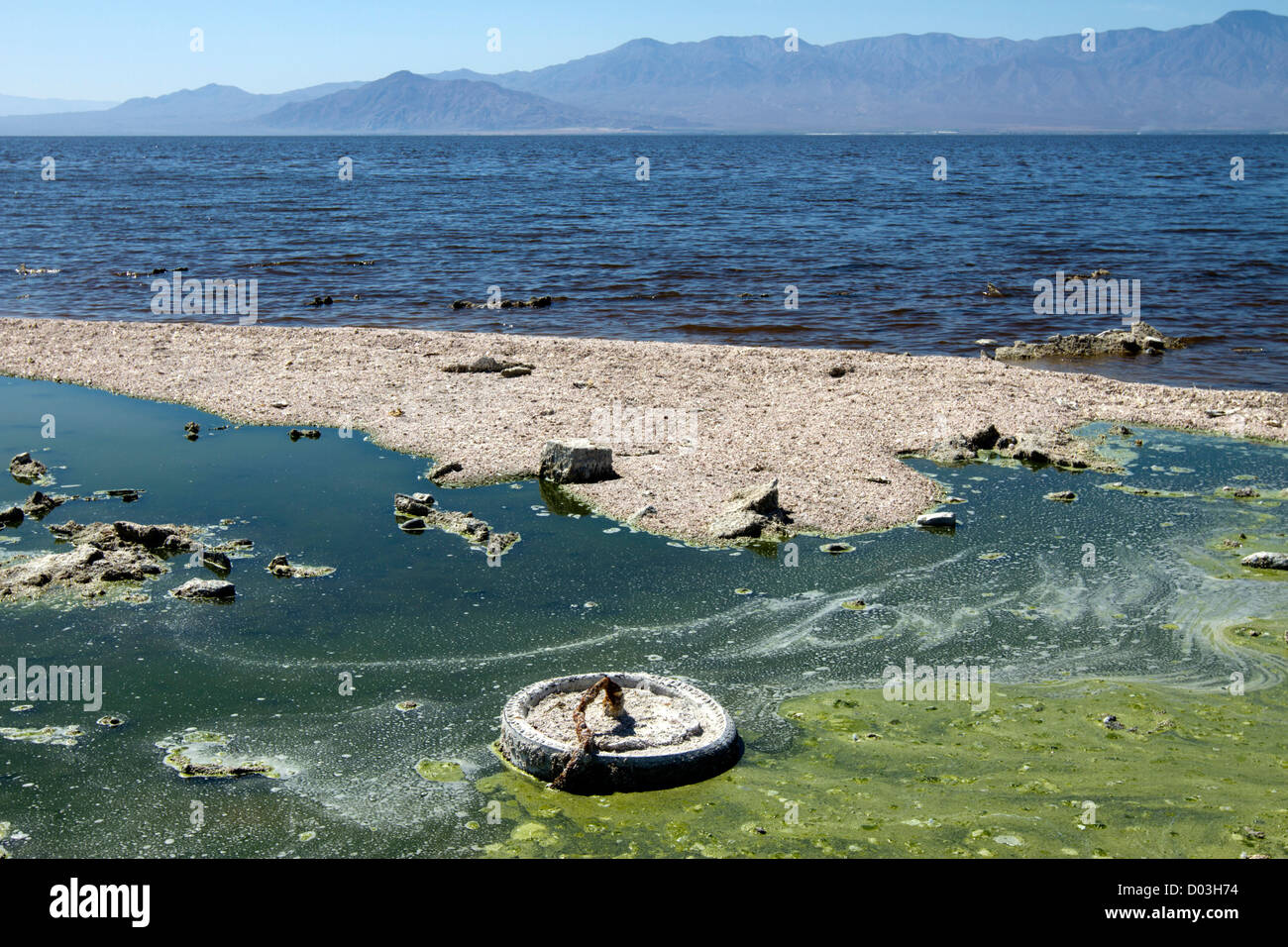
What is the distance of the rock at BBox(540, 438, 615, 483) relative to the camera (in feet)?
44.2

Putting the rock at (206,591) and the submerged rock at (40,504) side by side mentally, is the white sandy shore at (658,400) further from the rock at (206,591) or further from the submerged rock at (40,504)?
the rock at (206,591)

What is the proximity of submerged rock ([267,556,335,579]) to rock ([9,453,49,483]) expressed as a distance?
15.4 feet

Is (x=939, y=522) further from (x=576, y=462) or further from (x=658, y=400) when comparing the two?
(x=658, y=400)

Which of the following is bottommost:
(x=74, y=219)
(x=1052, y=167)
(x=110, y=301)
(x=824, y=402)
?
(x=824, y=402)

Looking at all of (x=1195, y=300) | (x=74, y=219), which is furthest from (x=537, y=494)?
(x=74, y=219)

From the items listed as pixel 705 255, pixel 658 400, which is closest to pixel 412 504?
pixel 658 400

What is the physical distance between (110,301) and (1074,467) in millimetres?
24674

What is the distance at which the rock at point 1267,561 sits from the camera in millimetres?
11195

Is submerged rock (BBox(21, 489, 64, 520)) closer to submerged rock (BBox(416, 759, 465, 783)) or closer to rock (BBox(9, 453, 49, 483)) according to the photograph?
rock (BBox(9, 453, 49, 483))

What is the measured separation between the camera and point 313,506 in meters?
13.0

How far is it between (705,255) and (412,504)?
27606 mm

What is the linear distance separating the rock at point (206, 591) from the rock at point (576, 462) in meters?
4.28

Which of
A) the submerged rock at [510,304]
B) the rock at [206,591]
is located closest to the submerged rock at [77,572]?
the rock at [206,591]

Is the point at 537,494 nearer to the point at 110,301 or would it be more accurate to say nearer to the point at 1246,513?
the point at 1246,513
